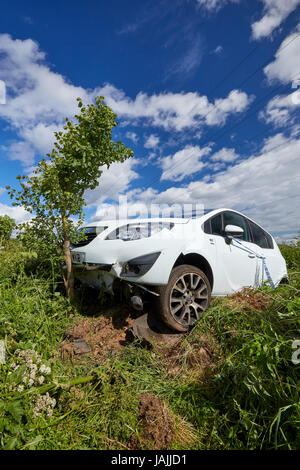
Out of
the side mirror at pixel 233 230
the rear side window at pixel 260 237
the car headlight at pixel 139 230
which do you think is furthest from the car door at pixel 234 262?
the car headlight at pixel 139 230

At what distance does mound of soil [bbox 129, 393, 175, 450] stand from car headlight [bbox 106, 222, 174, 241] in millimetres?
1573

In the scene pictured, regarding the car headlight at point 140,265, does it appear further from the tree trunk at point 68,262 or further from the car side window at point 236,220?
the car side window at point 236,220

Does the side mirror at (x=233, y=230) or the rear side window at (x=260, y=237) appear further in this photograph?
the rear side window at (x=260, y=237)

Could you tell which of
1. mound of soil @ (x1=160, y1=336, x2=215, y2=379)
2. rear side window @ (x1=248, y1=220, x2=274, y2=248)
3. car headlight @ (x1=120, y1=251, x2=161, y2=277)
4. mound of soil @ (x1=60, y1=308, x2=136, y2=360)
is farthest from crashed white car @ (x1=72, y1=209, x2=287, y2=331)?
rear side window @ (x1=248, y1=220, x2=274, y2=248)

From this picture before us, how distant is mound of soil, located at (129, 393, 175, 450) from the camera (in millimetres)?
1533

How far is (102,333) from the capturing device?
2.75 metres

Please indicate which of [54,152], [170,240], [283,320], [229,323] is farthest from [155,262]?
[54,152]

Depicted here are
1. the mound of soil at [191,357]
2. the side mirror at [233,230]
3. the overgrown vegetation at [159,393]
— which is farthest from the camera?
the side mirror at [233,230]

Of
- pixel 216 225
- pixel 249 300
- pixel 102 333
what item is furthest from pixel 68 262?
pixel 249 300

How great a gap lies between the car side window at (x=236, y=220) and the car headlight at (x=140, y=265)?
5.51ft

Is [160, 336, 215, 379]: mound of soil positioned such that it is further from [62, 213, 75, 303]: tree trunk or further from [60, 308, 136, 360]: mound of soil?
[62, 213, 75, 303]: tree trunk

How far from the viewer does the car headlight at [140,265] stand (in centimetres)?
243

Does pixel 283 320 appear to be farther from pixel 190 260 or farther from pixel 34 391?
pixel 34 391
